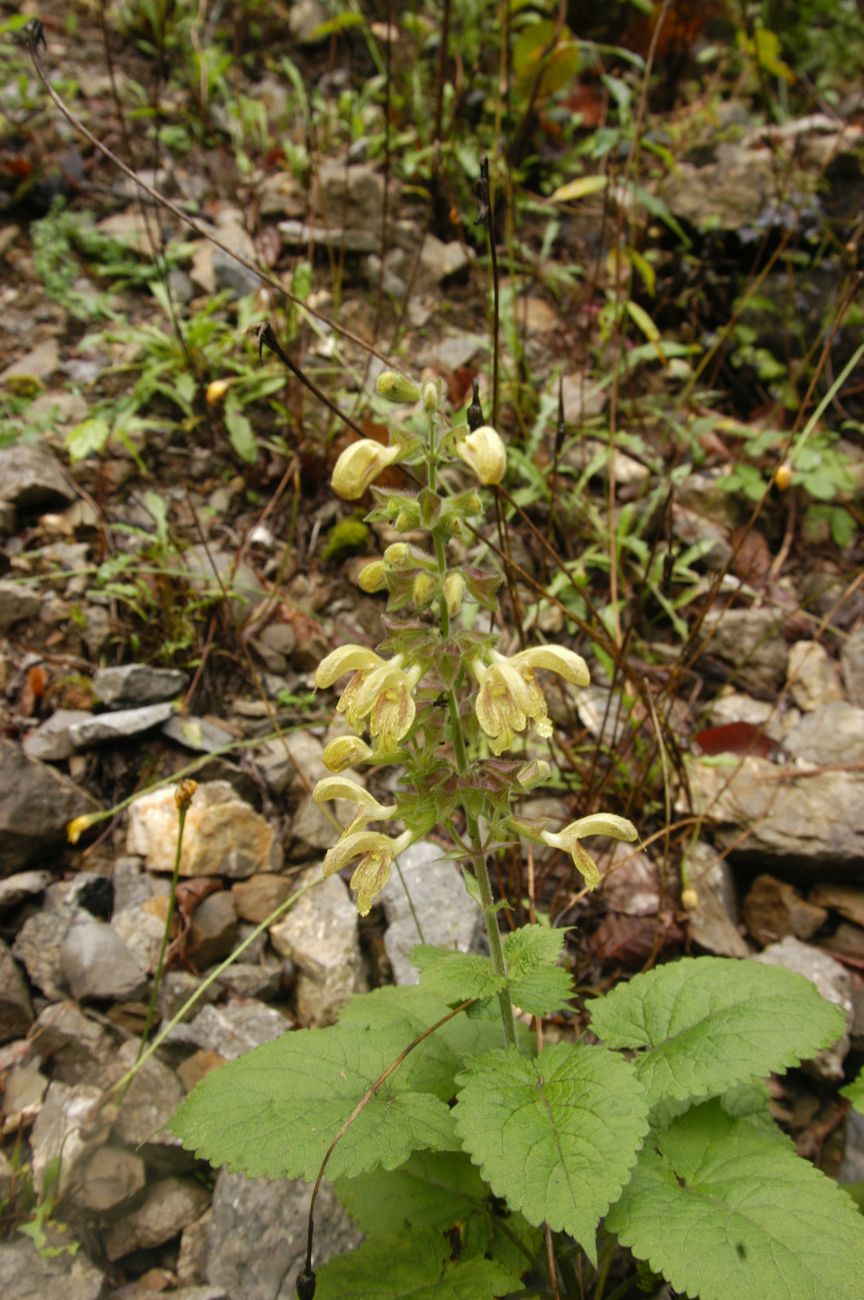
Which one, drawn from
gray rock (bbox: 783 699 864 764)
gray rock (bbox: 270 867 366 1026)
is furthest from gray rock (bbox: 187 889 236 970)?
gray rock (bbox: 783 699 864 764)

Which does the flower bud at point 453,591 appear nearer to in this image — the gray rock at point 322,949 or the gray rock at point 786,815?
the gray rock at point 322,949

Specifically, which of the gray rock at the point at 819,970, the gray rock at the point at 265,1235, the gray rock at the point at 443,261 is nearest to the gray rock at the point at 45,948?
the gray rock at the point at 265,1235

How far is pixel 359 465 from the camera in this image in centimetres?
177

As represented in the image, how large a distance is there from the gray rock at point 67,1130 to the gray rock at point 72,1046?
37mm

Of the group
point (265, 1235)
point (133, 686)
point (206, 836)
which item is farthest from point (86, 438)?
point (265, 1235)

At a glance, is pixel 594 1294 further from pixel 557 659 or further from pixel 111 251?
pixel 111 251

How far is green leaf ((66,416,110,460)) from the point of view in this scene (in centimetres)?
379

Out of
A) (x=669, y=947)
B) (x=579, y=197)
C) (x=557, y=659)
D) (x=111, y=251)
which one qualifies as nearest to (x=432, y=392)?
(x=557, y=659)

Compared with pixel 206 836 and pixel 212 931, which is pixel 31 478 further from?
pixel 212 931

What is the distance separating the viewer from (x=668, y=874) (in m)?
2.92

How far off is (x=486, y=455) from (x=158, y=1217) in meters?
2.01

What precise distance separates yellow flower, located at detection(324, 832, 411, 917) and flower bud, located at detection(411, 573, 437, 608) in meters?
0.50

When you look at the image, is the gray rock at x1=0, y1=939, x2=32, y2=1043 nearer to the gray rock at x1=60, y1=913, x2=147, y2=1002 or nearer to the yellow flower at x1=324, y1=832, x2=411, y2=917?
the gray rock at x1=60, y1=913, x2=147, y2=1002

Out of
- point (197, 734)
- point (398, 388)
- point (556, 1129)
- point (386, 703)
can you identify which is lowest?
point (197, 734)
